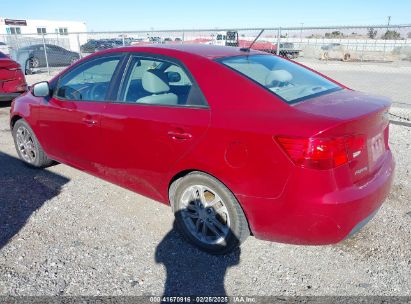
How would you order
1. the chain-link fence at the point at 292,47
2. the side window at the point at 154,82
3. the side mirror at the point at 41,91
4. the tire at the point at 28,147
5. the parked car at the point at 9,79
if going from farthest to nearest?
the chain-link fence at the point at 292,47 < the parked car at the point at 9,79 < the tire at the point at 28,147 < the side mirror at the point at 41,91 < the side window at the point at 154,82

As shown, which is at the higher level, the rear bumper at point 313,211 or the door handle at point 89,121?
the door handle at point 89,121

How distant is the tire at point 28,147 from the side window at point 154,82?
73.9 inches

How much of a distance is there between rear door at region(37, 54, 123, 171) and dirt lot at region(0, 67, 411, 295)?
551 millimetres

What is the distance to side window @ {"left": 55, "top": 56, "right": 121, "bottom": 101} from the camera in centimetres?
348

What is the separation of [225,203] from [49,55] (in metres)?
18.3

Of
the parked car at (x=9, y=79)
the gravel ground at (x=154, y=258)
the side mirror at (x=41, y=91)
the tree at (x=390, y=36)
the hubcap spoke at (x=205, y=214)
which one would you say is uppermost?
the tree at (x=390, y=36)

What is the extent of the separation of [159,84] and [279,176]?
1.48 meters

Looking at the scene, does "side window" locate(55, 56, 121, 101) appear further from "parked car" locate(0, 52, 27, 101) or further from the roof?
"parked car" locate(0, 52, 27, 101)

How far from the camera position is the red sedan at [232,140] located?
2275 millimetres

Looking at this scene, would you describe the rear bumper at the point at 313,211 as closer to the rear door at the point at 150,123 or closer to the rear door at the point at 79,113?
→ the rear door at the point at 150,123

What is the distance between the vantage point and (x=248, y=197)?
2514 mm

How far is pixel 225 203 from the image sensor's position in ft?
8.82

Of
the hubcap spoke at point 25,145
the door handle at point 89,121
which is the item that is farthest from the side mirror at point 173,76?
the hubcap spoke at point 25,145

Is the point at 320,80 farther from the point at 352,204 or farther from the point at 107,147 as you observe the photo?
the point at 107,147
